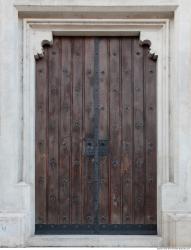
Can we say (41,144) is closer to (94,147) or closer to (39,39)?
(94,147)

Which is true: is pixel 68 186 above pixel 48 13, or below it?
below

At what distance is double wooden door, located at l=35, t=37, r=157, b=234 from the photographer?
5602 millimetres

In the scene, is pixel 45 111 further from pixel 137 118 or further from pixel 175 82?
pixel 175 82

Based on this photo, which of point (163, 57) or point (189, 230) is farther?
point (163, 57)

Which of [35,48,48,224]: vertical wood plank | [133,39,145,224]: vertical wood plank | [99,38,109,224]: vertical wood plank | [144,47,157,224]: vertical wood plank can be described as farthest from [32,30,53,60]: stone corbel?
[144,47,157,224]: vertical wood plank

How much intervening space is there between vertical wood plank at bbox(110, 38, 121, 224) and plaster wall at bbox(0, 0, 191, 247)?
37 cm

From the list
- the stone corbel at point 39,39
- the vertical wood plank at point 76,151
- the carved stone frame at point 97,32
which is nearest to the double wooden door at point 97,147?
the vertical wood plank at point 76,151

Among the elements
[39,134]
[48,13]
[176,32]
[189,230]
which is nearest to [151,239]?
[189,230]

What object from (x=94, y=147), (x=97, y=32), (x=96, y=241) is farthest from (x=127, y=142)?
(x=97, y=32)

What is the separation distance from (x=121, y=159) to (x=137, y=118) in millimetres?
490

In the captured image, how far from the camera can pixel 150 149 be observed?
5.61 meters

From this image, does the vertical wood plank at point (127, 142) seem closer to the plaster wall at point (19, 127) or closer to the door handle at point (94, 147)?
the door handle at point (94, 147)

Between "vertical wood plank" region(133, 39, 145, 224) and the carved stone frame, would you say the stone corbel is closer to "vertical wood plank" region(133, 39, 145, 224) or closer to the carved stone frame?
the carved stone frame

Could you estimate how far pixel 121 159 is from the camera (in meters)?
5.61
